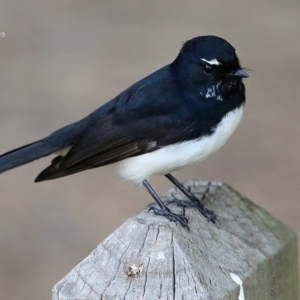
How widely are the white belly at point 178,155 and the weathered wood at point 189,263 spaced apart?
1.15 m

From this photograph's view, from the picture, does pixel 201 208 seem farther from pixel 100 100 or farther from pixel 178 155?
pixel 100 100

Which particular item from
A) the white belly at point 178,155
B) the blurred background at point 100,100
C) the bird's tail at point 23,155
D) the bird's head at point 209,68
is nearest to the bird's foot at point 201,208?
the white belly at point 178,155

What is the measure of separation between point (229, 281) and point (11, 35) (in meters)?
7.70

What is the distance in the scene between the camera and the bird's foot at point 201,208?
9.47ft

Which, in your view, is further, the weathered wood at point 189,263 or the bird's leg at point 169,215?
the bird's leg at point 169,215

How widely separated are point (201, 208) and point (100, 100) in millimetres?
5554

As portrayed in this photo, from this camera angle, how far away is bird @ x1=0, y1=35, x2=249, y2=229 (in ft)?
13.4

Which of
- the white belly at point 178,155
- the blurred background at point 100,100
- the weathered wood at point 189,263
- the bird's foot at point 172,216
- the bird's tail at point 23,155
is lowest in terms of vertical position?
the weathered wood at point 189,263

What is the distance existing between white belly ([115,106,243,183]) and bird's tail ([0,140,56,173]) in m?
0.52

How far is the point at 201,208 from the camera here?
3051 mm

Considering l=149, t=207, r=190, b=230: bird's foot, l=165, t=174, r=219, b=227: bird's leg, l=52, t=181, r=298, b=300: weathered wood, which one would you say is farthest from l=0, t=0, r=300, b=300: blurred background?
l=52, t=181, r=298, b=300: weathered wood

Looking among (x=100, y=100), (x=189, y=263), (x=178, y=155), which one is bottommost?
(x=189, y=263)

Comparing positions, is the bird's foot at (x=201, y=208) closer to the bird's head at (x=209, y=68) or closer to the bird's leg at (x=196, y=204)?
the bird's leg at (x=196, y=204)

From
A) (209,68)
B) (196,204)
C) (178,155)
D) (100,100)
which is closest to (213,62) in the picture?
(209,68)
